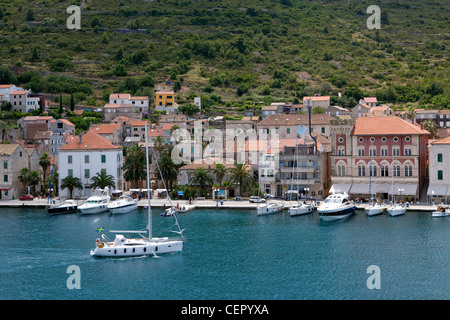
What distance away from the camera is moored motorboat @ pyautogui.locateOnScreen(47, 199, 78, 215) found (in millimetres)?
72688

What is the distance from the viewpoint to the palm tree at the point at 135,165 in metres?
82.9

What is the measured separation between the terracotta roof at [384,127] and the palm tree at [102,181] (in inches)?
1327

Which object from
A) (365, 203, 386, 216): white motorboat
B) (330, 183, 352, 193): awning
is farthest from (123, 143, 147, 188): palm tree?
(365, 203, 386, 216): white motorboat

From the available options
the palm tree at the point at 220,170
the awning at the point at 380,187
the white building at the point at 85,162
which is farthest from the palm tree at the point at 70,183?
the awning at the point at 380,187

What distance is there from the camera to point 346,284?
42125 mm

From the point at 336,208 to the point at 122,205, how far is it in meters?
26.4

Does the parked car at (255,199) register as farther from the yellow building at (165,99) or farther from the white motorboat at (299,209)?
the yellow building at (165,99)

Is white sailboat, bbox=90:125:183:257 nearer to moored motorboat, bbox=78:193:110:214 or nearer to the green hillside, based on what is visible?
moored motorboat, bbox=78:193:110:214

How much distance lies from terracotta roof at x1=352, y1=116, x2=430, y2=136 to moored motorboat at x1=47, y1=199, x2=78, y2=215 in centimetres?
3784

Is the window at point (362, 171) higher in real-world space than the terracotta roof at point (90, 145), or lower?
lower

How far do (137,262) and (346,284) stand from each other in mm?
17743

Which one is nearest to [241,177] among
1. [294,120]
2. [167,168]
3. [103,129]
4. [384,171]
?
[167,168]
